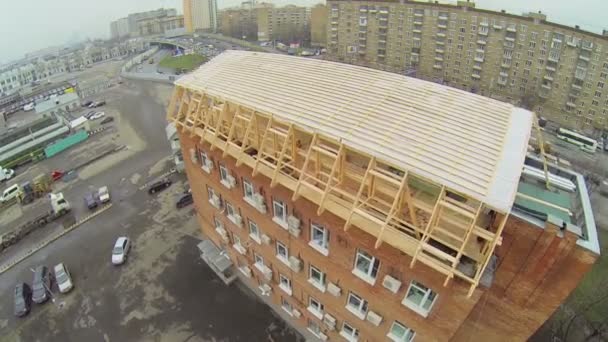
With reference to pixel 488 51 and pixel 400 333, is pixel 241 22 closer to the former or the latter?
pixel 488 51

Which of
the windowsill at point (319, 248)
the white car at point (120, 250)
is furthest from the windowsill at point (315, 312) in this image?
the white car at point (120, 250)

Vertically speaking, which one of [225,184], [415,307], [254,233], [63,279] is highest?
[225,184]

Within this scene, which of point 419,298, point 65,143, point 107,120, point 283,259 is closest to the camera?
point 419,298

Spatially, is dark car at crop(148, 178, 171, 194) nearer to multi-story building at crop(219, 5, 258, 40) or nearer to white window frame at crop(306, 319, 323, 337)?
white window frame at crop(306, 319, 323, 337)

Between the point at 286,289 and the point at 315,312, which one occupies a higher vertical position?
the point at 286,289

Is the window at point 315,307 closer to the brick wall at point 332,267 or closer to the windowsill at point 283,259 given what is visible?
the brick wall at point 332,267

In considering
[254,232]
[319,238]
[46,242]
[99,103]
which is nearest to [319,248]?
[319,238]

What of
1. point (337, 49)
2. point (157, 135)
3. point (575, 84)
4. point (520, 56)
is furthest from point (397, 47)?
point (157, 135)
